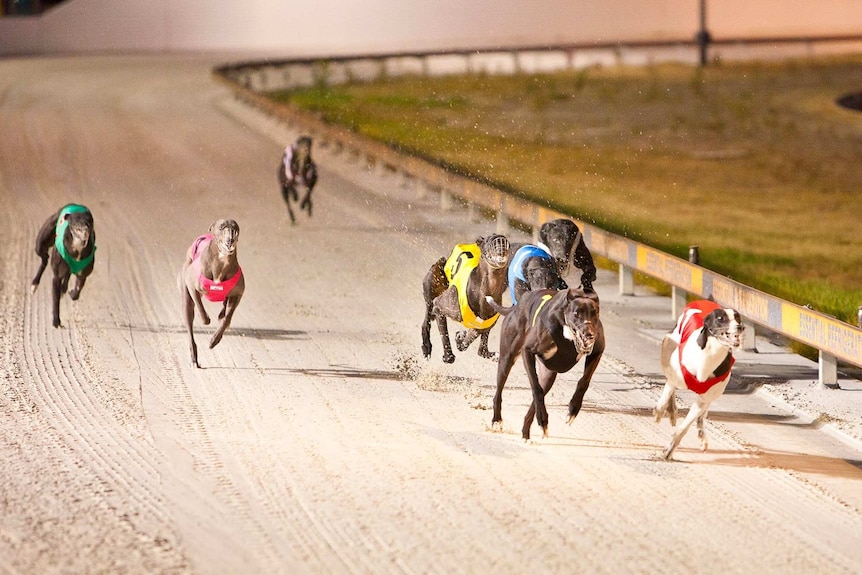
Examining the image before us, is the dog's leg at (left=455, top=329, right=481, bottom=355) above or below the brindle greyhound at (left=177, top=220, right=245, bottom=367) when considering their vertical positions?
below

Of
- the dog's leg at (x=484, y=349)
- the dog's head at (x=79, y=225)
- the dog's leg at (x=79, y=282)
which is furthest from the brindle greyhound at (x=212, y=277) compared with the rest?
Result: the dog's leg at (x=484, y=349)

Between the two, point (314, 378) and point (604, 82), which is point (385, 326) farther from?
point (604, 82)

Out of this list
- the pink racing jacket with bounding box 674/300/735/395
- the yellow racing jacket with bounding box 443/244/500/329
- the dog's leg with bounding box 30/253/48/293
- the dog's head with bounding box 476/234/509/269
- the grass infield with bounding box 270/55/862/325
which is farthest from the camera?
the grass infield with bounding box 270/55/862/325

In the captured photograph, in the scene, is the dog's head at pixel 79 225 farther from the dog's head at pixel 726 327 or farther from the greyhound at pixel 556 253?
the dog's head at pixel 726 327

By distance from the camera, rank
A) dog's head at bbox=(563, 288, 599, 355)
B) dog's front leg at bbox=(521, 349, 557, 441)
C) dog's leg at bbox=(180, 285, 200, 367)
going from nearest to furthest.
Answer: dog's head at bbox=(563, 288, 599, 355)
dog's front leg at bbox=(521, 349, 557, 441)
dog's leg at bbox=(180, 285, 200, 367)

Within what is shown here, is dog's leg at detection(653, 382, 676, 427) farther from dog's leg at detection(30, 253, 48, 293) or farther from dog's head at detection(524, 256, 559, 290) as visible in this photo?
dog's leg at detection(30, 253, 48, 293)

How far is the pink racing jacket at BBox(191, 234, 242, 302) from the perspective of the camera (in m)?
8.08

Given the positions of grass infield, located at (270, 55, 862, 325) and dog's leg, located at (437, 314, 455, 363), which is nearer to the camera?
dog's leg, located at (437, 314, 455, 363)

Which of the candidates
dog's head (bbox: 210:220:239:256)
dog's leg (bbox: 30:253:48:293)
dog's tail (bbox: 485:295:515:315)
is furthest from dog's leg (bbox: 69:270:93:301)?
dog's tail (bbox: 485:295:515:315)

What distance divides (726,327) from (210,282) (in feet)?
11.4

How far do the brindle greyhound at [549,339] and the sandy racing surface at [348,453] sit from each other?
0.80 ft

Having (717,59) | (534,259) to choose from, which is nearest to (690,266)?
(534,259)

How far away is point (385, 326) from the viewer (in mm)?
9383

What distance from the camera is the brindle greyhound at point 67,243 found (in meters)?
8.96
